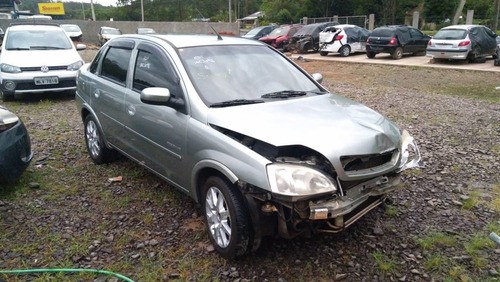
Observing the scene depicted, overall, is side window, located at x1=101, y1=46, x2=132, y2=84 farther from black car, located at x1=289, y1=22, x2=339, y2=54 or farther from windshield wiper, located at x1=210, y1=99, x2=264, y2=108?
black car, located at x1=289, y1=22, x2=339, y2=54

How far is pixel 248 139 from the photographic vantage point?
9.45 ft

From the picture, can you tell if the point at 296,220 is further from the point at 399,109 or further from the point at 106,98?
the point at 399,109

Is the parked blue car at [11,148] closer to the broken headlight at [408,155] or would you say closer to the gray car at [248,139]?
the gray car at [248,139]

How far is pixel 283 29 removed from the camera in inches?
933

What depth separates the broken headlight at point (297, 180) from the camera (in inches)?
99.2

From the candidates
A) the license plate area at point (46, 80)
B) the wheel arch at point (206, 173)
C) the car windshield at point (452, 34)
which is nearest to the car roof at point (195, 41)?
the wheel arch at point (206, 173)

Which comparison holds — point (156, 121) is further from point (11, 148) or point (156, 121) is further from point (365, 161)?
point (365, 161)

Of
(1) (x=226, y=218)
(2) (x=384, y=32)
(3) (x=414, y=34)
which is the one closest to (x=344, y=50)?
(2) (x=384, y=32)

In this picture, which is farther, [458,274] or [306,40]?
[306,40]

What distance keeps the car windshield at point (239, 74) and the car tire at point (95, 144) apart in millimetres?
1970

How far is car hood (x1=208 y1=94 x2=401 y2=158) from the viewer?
2705mm

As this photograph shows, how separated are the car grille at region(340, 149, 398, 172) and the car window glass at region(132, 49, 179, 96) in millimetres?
1598

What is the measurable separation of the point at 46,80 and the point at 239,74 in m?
6.39

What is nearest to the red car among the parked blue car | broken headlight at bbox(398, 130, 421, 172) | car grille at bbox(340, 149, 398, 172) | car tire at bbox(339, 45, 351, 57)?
car tire at bbox(339, 45, 351, 57)
